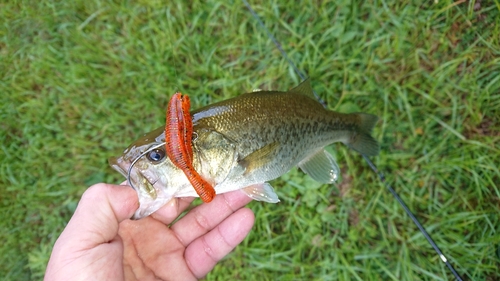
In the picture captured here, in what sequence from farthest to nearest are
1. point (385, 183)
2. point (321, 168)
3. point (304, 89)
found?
point (385, 183) < point (321, 168) < point (304, 89)

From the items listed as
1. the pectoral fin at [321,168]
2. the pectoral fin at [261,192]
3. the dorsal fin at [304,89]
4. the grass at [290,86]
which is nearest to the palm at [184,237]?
the pectoral fin at [261,192]

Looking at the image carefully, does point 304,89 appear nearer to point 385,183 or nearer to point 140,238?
point 385,183

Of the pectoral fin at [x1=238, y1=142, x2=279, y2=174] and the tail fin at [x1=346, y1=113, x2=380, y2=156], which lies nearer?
the pectoral fin at [x1=238, y1=142, x2=279, y2=174]

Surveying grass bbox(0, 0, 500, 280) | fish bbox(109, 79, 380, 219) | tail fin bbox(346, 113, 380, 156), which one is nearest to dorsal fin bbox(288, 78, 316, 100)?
fish bbox(109, 79, 380, 219)

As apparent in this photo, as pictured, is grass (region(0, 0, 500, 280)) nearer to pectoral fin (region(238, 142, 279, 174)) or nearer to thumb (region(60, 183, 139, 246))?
pectoral fin (region(238, 142, 279, 174))

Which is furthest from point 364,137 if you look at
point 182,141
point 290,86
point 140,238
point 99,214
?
point 99,214

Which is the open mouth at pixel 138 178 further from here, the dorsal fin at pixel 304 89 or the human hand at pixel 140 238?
the dorsal fin at pixel 304 89
